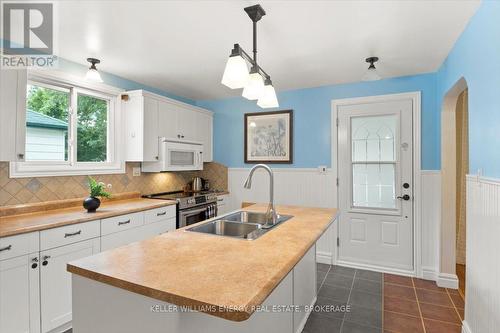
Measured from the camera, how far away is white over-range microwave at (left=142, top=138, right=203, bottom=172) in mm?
3365

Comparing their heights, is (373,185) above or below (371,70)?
below

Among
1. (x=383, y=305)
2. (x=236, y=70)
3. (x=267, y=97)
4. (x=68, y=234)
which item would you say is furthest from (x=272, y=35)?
(x=383, y=305)

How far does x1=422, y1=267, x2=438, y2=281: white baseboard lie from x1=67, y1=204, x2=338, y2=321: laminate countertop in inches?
93.2

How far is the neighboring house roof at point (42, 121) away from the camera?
8.02 feet

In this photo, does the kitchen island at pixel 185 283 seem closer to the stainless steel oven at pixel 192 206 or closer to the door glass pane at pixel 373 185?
the stainless steel oven at pixel 192 206

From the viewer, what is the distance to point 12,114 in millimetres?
1996

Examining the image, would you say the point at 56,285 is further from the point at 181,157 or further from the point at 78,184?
the point at 181,157

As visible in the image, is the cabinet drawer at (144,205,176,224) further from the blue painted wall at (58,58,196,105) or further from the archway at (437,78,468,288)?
the archway at (437,78,468,288)

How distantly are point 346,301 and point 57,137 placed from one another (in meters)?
3.37

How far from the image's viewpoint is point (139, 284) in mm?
940

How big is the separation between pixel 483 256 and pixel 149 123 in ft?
11.0

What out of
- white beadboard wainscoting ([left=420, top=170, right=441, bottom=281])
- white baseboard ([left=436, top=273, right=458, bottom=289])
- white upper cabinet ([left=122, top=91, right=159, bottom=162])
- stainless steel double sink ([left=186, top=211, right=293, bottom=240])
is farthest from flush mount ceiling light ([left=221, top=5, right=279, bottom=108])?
white baseboard ([left=436, top=273, right=458, bottom=289])

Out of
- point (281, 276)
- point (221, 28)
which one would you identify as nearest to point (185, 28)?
point (221, 28)

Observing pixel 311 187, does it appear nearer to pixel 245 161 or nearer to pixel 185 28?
pixel 245 161
